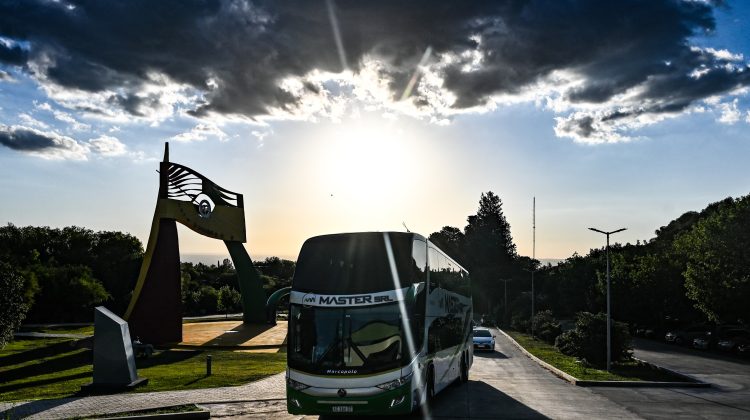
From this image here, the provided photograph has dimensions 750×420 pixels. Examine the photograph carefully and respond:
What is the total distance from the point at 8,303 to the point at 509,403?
2917 cm

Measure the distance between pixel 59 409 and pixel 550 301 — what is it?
3669 inches

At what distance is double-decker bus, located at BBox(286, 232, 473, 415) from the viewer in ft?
44.4

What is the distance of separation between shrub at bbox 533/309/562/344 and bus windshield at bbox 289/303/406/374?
136ft

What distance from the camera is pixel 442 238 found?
5886 inches

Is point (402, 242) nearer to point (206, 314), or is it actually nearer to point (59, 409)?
point (59, 409)

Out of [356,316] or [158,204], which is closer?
[356,316]

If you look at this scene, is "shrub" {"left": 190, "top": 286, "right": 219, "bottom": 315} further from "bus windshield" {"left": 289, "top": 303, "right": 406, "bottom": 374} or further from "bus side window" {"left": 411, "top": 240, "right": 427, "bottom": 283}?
"bus windshield" {"left": 289, "top": 303, "right": 406, "bottom": 374}

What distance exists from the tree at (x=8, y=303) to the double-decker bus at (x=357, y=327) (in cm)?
2699

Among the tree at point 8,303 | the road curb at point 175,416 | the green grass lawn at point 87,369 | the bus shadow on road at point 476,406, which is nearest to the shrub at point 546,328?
the green grass lawn at point 87,369

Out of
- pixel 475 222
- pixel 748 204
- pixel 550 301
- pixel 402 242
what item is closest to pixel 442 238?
pixel 475 222

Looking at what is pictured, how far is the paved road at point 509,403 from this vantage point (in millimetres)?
15305

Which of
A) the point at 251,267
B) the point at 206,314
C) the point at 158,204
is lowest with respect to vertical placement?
the point at 206,314

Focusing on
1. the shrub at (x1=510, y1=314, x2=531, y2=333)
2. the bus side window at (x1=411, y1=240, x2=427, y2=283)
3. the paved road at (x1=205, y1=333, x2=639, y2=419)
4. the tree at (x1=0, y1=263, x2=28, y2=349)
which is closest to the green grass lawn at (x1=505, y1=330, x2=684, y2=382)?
the paved road at (x1=205, y1=333, x2=639, y2=419)

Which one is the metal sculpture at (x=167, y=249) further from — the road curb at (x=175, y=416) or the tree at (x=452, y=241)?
the tree at (x=452, y=241)
